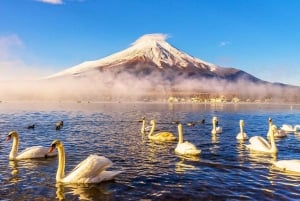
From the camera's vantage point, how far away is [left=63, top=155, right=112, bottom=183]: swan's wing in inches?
587

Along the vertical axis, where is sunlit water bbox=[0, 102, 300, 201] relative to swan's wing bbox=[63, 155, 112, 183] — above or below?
below

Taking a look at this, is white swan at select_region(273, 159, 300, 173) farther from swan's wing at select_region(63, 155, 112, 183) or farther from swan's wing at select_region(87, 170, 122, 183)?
swan's wing at select_region(63, 155, 112, 183)

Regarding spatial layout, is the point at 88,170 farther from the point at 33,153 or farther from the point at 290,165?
the point at 290,165

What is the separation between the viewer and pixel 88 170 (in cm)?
1500

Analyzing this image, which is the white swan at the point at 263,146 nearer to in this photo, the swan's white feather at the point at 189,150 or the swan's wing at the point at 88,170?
the swan's white feather at the point at 189,150

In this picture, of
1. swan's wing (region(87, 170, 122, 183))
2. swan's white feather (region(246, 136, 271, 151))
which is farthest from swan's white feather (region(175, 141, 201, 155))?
swan's wing (region(87, 170, 122, 183))

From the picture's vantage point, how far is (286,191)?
14.4 m

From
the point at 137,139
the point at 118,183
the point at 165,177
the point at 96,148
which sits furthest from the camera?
the point at 137,139

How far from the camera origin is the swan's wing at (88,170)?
48.9ft

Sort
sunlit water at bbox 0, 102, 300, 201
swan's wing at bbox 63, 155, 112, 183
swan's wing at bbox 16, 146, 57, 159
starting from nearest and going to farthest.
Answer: sunlit water at bbox 0, 102, 300, 201 < swan's wing at bbox 63, 155, 112, 183 < swan's wing at bbox 16, 146, 57, 159

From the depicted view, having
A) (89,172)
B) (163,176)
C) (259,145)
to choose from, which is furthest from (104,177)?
(259,145)

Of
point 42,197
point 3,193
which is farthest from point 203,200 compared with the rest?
point 3,193

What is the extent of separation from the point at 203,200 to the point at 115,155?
9.37 metres

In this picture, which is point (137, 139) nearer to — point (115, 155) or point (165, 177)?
point (115, 155)
